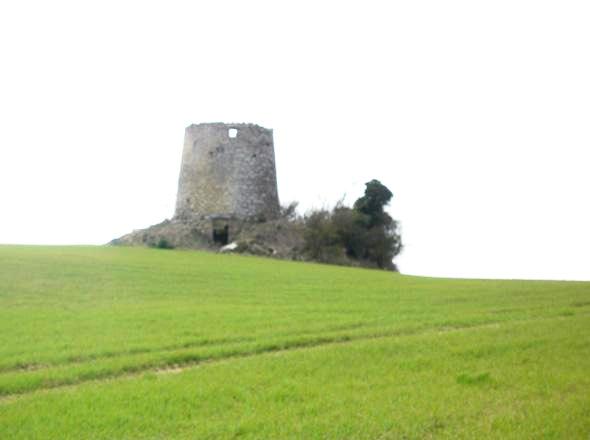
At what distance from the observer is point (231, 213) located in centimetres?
5544

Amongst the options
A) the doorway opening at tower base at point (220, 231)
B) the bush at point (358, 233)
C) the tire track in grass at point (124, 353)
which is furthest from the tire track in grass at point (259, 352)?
the doorway opening at tower base at point (220, 231)

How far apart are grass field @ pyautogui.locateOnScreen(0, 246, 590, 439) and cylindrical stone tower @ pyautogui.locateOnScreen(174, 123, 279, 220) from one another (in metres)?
29.0

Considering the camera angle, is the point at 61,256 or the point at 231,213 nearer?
the point at 61,256

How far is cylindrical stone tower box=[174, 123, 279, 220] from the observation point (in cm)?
5575

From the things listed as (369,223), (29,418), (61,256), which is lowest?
(29,418)

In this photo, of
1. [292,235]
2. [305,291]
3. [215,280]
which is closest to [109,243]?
[292,235]

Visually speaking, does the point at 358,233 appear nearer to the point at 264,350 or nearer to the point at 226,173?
the point at 226,173

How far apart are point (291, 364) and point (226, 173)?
42.7 meters

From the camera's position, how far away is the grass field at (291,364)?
10164 mm

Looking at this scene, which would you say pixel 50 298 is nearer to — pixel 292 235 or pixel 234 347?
pixel 234 347

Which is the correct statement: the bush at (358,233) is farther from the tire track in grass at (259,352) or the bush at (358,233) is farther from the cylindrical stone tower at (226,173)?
the tire track in grass at (259,352)

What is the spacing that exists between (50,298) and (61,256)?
590 inches

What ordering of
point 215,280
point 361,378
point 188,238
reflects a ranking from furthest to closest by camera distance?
point 188,238 < point 215,280 < point 361,378

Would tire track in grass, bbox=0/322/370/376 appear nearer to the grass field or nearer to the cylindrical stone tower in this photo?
the grass field
